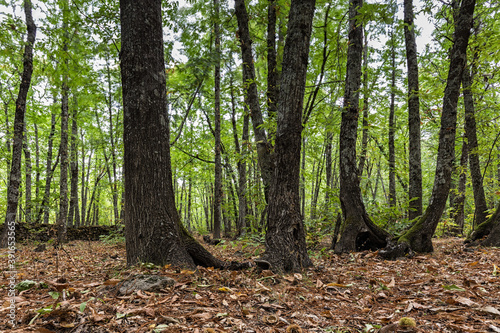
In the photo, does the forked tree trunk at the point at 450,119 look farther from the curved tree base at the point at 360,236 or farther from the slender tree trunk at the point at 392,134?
the slender tree trunk at the point at 392,134

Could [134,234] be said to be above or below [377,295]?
above

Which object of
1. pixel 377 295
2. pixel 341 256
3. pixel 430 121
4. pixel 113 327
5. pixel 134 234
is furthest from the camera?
pixel 430 121

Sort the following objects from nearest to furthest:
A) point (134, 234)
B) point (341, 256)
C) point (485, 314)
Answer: point (485, 314) → point (134, 234) → point (341, 256)

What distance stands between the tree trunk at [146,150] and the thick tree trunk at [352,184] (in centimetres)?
366

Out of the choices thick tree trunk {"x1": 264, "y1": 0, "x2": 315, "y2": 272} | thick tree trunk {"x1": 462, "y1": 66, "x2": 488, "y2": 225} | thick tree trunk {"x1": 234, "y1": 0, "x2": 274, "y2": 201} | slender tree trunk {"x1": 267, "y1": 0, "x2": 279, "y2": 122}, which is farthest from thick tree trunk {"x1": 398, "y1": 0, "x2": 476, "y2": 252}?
slender tree trunk {"x1": 267, "y1": 0, "x2": 279, "y2": 122}

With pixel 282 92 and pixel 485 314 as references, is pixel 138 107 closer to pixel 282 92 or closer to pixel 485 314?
pixel 282 92

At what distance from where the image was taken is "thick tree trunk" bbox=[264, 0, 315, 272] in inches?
147

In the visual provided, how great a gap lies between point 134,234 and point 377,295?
126 inches

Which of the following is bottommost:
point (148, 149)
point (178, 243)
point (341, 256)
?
point (341, 256)

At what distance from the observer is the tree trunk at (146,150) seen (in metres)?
3.42

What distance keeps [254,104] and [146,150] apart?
3591mm

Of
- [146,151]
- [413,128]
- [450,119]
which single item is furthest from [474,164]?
[146,151]

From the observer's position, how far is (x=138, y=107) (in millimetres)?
3523

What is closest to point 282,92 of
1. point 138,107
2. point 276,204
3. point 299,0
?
point 299,0
